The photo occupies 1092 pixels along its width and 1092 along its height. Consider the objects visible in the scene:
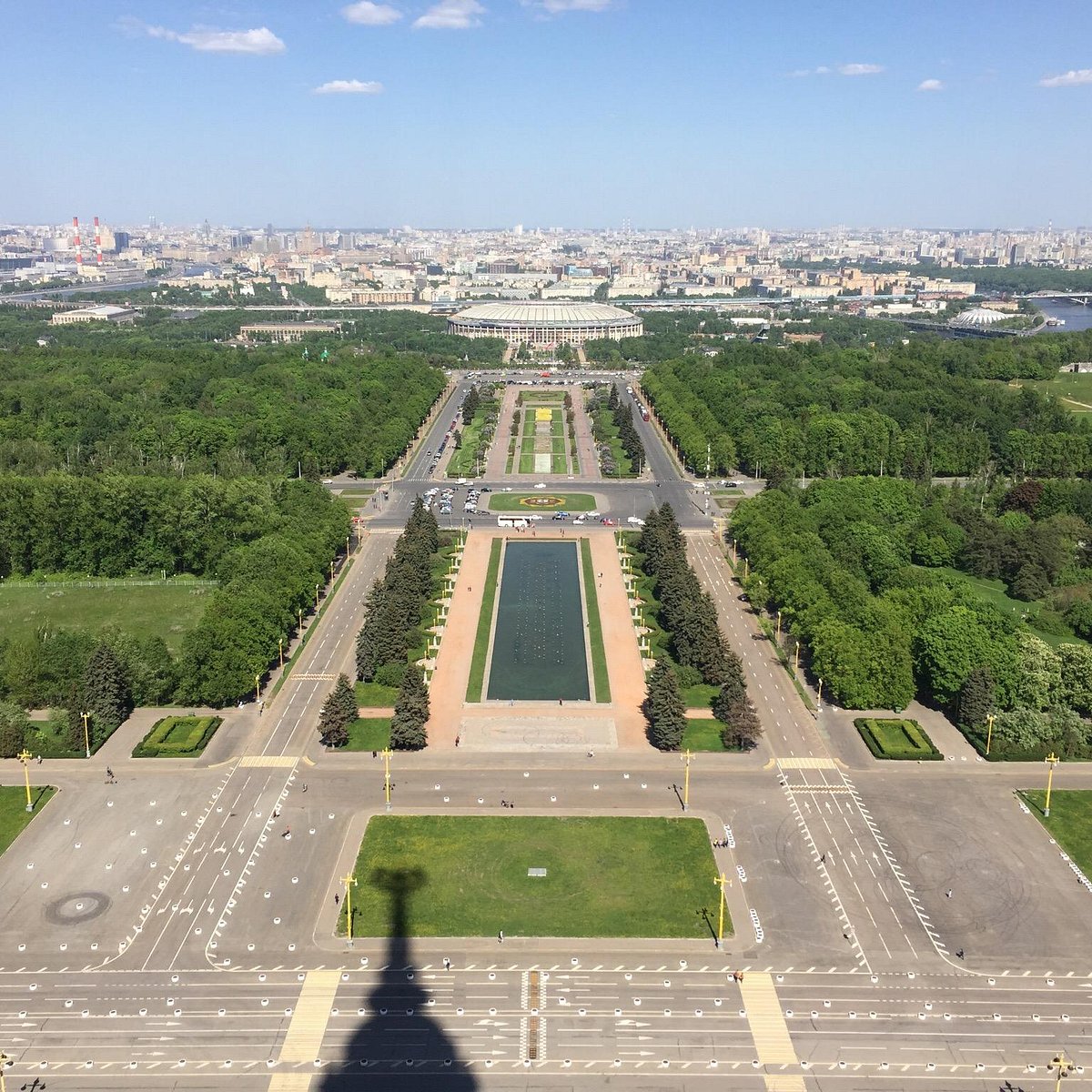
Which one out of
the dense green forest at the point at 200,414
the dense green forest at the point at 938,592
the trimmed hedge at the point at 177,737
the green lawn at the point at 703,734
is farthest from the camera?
the dense green forest at the point at 200,414

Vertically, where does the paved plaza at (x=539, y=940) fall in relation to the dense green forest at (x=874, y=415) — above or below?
below

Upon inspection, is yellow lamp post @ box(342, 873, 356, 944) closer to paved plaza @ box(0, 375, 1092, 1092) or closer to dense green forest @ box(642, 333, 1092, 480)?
paved plaza @ box(0, 375, 1092, 1092)

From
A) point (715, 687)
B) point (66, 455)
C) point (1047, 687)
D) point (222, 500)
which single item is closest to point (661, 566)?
point (715, 687)

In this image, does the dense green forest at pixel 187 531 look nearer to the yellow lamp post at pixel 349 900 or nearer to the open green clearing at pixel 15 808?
the open green clearing at pixel 15 808

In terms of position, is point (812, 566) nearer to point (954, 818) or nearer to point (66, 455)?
point (954, 818)

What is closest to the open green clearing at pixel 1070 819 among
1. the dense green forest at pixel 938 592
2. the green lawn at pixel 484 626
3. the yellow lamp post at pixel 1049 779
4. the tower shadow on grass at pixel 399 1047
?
the yellow lamp post at pixel 1049 779

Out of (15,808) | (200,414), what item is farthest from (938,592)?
(200,414)

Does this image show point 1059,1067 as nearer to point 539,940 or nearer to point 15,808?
point 539,940
